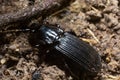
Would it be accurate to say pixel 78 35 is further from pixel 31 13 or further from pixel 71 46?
pixel 31 13

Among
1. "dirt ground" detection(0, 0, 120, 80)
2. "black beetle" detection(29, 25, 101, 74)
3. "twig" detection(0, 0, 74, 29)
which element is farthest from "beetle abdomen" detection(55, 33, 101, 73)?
"twig" detection(0, 0, 74, 29)

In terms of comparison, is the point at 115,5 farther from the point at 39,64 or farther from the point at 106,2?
the point at 39,64

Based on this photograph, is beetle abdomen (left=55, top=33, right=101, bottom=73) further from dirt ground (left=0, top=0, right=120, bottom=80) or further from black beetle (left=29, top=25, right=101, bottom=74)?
dirt ground (left=0, top=0, right=120, bottom=80)

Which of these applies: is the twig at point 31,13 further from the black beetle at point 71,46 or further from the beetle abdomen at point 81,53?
the beetle abdomen at point 81,53

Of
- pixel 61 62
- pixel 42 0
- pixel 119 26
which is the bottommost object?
pixel 61 62

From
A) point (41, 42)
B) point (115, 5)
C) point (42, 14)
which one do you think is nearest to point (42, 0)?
point (42, 14)

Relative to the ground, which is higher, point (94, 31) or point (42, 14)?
point (42, 14)
